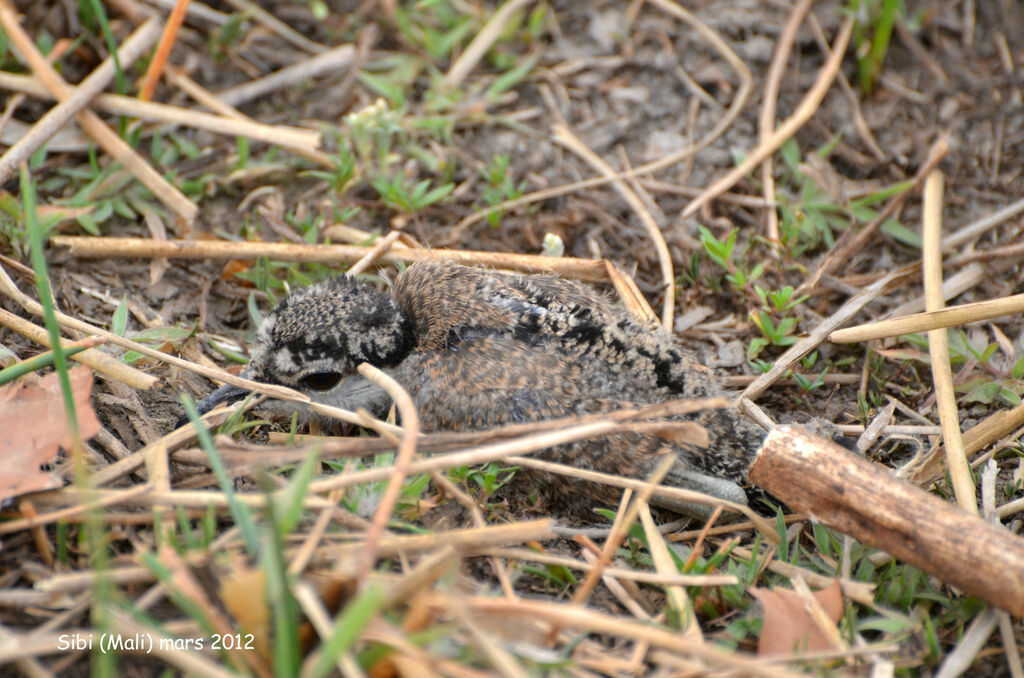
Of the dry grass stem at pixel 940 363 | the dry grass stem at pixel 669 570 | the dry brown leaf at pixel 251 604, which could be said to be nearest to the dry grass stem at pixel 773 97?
the dry grass stem at pixel 940 363

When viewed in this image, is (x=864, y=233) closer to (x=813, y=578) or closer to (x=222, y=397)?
(x=813, y=578)

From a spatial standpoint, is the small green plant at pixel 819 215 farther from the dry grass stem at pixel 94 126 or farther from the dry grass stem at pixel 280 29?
the dry grass stem at pixel 94 126

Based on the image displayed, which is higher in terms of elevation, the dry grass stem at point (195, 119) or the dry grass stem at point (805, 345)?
the dry grass stem at point (195, 119)

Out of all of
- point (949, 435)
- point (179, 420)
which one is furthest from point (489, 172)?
point (949, 435)

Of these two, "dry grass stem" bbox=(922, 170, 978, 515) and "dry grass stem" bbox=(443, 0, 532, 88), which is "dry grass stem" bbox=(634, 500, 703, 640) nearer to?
"dry grass stem" bbox=(922, 170, 978, 515)

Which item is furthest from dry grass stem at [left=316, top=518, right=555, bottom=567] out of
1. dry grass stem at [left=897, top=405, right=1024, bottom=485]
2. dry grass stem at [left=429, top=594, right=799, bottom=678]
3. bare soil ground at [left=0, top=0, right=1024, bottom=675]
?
dry grass stem at [left=897, top=405, right=1024, bottom=485]

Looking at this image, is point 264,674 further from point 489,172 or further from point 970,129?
point 970,129
